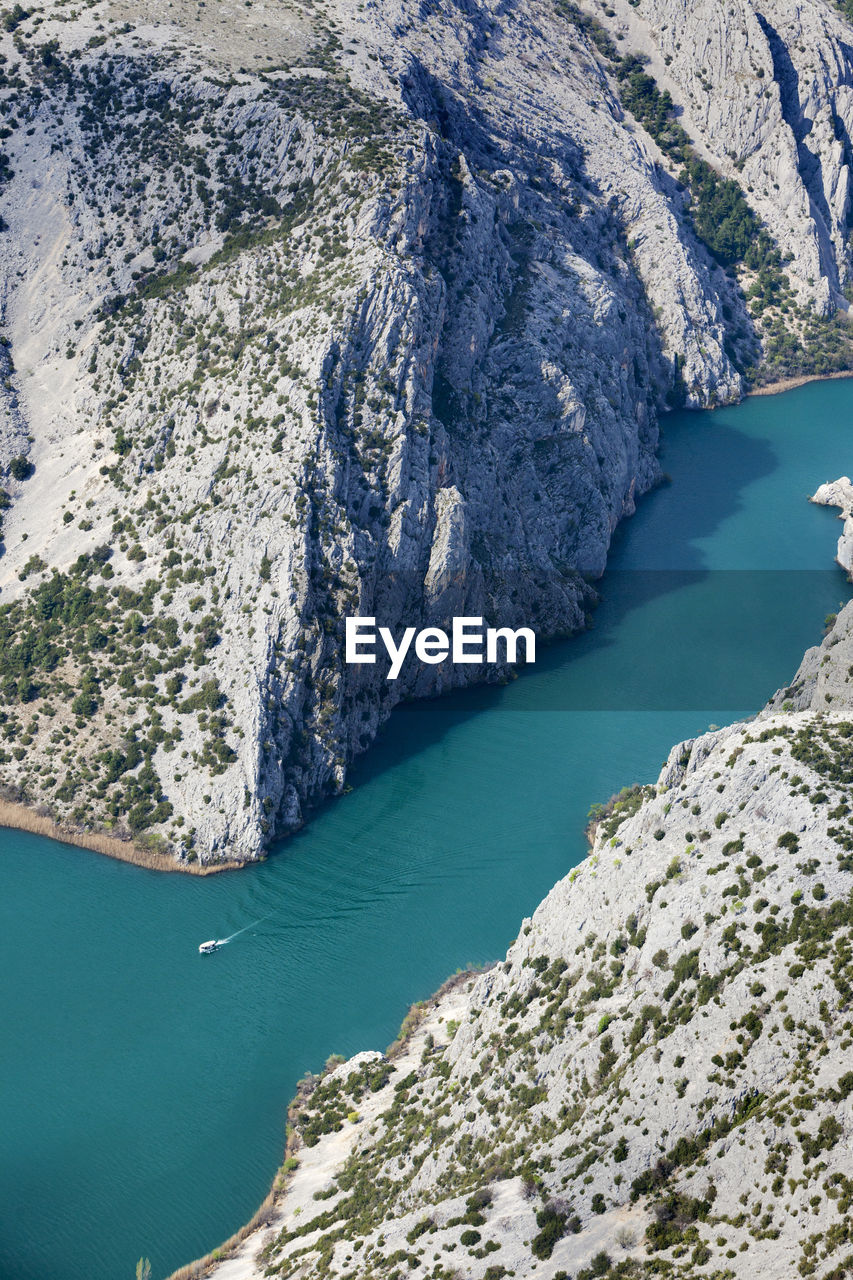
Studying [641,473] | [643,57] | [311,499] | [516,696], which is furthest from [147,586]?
[643,57]

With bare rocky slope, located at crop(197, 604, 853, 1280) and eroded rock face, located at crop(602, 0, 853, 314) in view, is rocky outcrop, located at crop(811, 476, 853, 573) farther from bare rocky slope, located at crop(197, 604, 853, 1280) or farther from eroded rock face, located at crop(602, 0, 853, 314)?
bare rocky slope, located at crop(197, 604, 853, 1280)

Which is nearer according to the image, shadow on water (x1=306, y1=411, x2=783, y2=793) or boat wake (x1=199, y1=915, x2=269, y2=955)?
boat wake (x1=199, y1=915, x2=269, y2=955)

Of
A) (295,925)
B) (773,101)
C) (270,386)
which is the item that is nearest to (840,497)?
(270,386)

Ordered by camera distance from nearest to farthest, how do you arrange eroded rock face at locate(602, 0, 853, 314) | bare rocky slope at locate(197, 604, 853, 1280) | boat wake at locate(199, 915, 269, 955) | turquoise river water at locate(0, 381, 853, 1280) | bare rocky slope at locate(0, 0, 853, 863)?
bare rocky slope at locate(197, 604, 853, 1280)
turquoise river water at locate(0, 381, 853, 1280)
boat wake at locate(199, 915, 269, 955)
bare rocky slope at locate(0, 0, 853, 863)
eroded rock face at locate(602, 0, 853, 314)

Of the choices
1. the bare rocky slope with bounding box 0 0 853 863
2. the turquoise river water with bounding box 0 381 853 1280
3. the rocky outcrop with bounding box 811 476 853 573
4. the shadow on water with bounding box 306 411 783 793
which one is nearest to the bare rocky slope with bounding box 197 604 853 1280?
the turquoise river water with bounding box 0 381 853 1280

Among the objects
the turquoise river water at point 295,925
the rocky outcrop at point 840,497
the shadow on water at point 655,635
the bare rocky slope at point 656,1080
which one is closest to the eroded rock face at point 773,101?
the rocky outcrop at point 840,497

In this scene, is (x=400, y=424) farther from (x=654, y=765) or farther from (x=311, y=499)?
(x=654, y=765)
